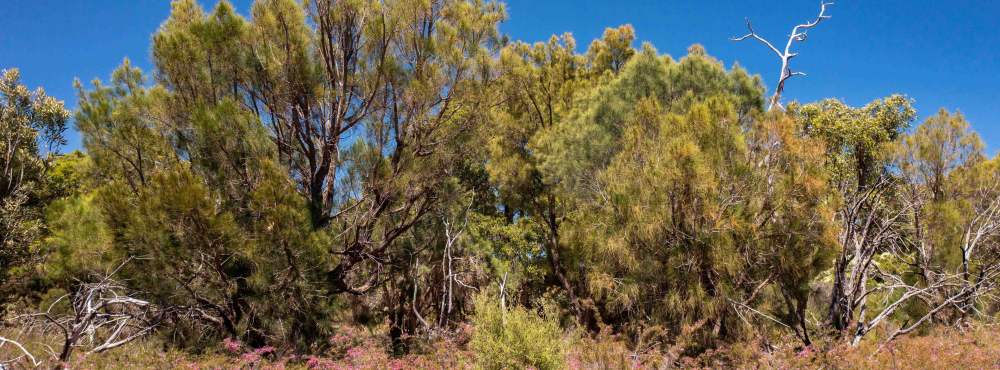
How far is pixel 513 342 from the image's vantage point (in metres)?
5.02

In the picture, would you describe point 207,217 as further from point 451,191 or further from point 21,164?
point 21,164

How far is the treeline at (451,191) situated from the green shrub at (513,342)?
0.04 meters

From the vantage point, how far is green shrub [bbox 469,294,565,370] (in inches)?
196

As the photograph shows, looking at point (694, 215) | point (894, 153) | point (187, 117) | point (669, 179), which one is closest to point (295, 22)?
point (187, 117)

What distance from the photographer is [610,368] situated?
229 inches

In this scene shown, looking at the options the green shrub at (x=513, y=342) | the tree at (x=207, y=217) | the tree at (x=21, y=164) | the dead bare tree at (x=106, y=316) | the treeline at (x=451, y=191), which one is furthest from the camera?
the tree at (x=21, y=164)

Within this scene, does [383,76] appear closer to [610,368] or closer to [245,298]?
[245,298]

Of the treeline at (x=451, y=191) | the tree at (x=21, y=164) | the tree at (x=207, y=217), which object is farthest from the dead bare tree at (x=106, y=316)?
the tree at (x=21, y=164)

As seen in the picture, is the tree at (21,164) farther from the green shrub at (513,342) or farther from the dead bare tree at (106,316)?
the green shrub at (513,342)

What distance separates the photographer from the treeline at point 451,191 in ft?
18.9

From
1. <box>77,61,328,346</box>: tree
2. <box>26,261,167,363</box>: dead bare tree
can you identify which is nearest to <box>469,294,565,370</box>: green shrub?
<box>77,61,328,346</box>: tree

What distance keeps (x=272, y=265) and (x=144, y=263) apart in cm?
129

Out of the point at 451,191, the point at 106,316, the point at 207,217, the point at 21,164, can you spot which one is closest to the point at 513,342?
the point at 207,217

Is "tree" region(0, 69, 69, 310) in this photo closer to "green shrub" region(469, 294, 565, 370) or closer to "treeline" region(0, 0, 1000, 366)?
"treeline" region(0, 0, 1000, 366)
